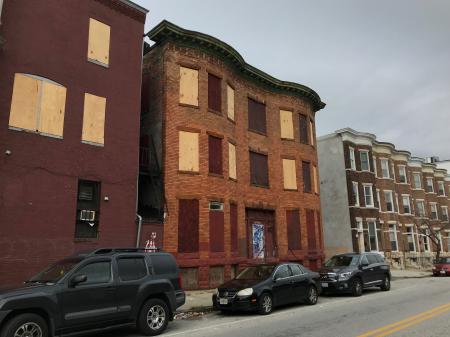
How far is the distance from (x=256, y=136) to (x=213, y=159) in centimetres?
475

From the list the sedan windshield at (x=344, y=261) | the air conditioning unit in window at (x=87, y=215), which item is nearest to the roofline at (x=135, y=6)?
the air conditioning unit in window at (x=87, y=215)

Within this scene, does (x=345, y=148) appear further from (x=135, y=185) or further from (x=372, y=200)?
(x=135, y=185)

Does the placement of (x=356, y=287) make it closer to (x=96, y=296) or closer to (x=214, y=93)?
(x=96, y=296)

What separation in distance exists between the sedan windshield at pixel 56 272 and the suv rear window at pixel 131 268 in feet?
3.25

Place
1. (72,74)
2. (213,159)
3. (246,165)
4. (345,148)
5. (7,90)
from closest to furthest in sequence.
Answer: (7,90)
(72,74)
(213,159)
(246,165)
(345,148)

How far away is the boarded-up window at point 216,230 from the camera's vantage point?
18.7 metres

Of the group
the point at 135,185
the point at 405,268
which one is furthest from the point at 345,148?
the point at 135,185

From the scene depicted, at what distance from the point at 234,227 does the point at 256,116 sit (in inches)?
285

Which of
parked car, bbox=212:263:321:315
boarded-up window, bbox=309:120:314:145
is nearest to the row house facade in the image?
boarded-up window, bbox=309:120:314:145

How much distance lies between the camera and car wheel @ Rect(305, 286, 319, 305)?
1352 cm

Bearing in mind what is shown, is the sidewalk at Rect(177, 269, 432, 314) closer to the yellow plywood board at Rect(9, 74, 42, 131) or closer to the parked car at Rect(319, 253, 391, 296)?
the parked car at Rect(319, 253, 391, 296)

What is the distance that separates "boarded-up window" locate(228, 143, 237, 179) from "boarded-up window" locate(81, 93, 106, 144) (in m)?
7.34

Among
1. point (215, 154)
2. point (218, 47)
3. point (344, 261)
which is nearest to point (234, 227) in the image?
point (215, 154)

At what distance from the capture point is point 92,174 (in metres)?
14.8
